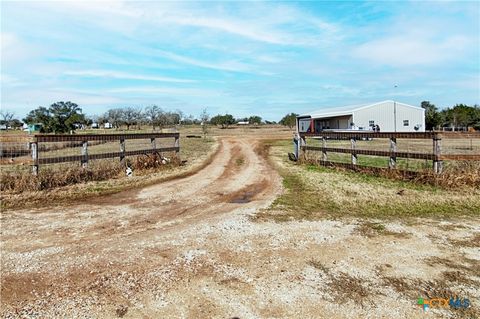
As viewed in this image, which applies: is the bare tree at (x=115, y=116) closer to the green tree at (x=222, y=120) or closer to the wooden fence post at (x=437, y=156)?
the green tree at (x=222, y=120)

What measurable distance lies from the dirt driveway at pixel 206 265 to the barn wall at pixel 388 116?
3578cm

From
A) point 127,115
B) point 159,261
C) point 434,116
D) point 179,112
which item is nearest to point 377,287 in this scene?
point 159,261

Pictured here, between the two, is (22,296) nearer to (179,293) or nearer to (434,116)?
(179,293)

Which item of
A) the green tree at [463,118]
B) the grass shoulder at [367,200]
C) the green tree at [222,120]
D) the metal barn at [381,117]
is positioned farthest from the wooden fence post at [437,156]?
the green tree at [222,120]

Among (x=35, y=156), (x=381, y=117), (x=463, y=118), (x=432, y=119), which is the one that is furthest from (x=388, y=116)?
(x=35, y=156)

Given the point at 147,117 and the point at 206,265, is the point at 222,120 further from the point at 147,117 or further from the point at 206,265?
the point at 206,265

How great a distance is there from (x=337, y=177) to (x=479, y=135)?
3.66 metres

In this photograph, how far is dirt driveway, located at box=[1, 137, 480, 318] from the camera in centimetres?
299

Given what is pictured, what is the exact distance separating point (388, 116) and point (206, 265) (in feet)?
138

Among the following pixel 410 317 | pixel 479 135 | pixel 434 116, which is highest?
pixel 434 116

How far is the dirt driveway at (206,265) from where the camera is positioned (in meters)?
2.99

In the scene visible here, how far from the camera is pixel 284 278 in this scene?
3.53 meters

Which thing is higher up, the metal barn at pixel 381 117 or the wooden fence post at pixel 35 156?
the metal barn at pixel 381 117

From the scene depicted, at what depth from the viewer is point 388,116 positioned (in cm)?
4094
